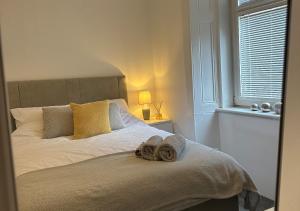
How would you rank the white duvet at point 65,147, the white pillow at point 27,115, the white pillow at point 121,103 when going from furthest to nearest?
1. the white pillow at point 121,103
2. the white pillow at point 27,115
3. the white duvet at point 65,147

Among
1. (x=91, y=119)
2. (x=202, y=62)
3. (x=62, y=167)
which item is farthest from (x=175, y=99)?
(x=62, y=167)

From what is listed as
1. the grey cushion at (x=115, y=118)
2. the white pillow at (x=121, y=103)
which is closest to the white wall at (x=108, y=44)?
the white pillow at (x=121, y=103)

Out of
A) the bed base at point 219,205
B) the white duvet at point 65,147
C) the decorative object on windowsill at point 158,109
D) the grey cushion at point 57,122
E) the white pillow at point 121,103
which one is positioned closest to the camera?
the bed base at point 219,205

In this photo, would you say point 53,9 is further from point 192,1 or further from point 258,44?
point 258,44

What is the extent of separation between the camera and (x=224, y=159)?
1751 mm

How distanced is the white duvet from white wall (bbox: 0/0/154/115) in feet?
2.72

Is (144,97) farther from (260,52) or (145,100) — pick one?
(260,52)

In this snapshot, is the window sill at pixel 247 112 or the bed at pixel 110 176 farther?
the window sill at pixel 247 112

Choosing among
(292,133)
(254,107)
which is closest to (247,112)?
(254,107)

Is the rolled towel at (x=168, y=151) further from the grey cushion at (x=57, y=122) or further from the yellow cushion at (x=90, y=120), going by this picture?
the grey cushion at (x=57, y=122)

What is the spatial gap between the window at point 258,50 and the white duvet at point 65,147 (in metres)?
1.05

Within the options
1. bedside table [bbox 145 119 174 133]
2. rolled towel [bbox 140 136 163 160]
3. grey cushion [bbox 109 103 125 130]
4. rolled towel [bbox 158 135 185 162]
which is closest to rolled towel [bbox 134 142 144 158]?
rolled towel [bbox 140 136 163 160]

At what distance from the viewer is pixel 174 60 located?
122 inches

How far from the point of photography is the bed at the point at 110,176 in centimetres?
134
